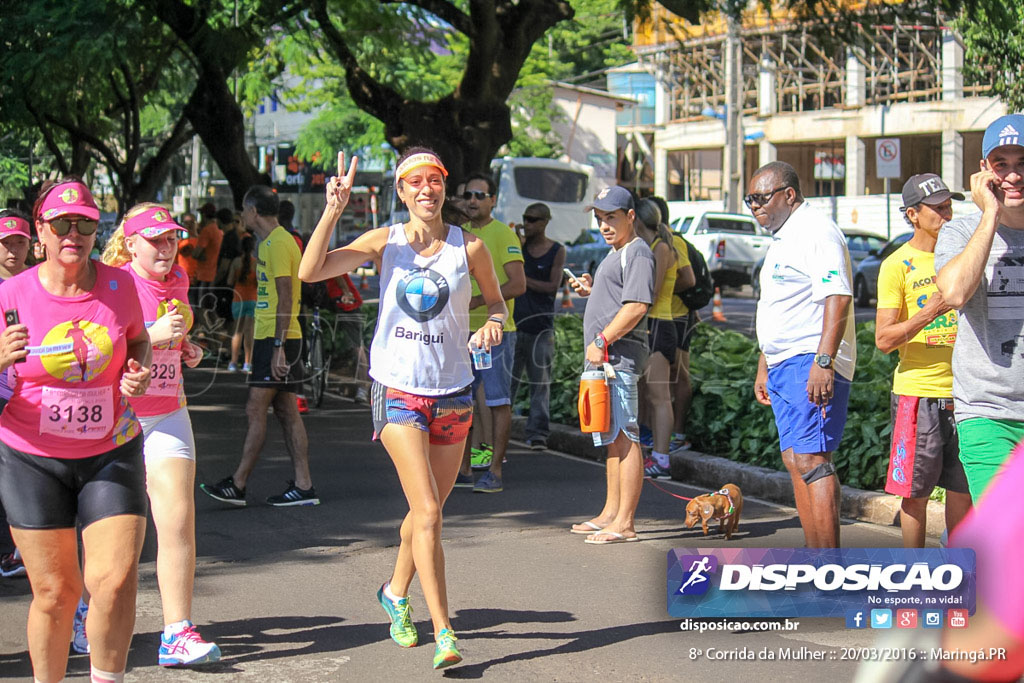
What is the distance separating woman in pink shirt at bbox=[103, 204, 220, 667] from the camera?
16.9ft

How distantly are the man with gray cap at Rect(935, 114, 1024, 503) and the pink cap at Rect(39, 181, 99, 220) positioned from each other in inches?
122

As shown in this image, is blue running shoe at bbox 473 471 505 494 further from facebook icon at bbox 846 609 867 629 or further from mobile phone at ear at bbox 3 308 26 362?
facebook icon at bbox 846 609 867 629

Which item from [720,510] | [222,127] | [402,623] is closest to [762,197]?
[720,510]

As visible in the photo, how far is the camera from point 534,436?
10742mm

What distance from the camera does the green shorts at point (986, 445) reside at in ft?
15.3

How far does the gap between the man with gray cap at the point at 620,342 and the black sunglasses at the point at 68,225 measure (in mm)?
3529

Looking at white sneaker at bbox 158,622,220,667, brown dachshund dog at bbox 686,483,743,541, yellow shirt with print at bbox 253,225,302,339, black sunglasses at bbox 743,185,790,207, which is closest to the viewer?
white sneaker at bbox 158,622,220,667

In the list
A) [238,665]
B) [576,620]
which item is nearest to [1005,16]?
[576,620]

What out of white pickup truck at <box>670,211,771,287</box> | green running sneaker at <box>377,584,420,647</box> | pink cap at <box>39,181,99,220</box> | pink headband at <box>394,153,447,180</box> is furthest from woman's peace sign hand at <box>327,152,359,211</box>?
white pickup truck at <box>670,211,771,287</box>

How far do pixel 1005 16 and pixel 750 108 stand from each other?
33373 mm

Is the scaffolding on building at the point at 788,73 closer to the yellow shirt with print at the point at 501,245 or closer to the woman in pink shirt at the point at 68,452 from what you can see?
the yellow shirt with print at the point at 501,245

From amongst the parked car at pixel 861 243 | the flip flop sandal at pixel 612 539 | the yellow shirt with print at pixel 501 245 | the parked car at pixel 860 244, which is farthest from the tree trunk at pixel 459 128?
the parked car at pixel 861 243

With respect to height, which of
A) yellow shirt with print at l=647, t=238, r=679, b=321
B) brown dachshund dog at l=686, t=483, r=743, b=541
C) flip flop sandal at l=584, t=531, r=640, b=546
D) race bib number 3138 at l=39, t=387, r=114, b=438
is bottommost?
flip flop sandal at l=584, t=531, r=640, b=546

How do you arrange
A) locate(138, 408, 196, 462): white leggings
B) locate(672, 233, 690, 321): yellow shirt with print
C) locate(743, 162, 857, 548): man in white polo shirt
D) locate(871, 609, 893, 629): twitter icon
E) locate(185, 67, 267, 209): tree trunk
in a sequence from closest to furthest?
locate(871, 609, 893, 629): twitter icon
locate(138, 408, 196, 462): white leggings
locate(743, 162, 857, 548): man in white polo shirt
locate(672, 233, 690, 321): yellow shirt with print
locate(185, 67, 267, 209): tree trunk
